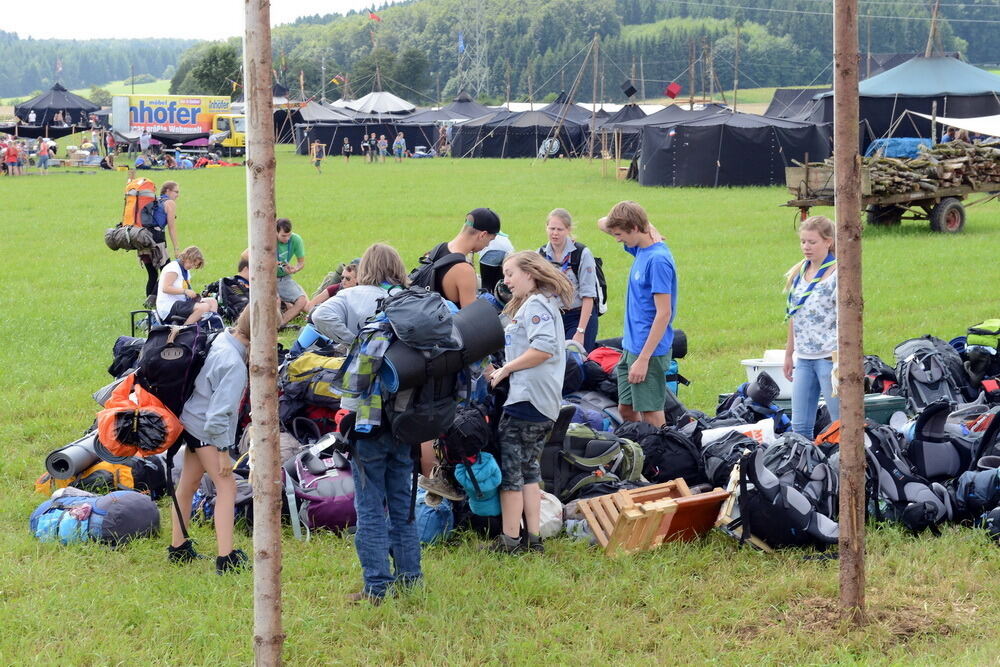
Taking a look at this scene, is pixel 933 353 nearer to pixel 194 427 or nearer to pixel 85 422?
pixel 194 427

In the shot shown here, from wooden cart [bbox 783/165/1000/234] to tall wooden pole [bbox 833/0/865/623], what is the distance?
→ 52.0ft

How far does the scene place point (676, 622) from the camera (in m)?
5.21

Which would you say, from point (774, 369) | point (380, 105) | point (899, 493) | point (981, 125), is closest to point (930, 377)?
point (774, 369)

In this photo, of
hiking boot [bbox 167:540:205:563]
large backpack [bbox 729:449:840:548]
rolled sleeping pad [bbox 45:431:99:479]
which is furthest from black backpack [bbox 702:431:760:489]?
rolled sleeping pad [bbox 45:431:99:479]

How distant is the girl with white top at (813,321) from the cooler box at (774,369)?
1294 millimetres

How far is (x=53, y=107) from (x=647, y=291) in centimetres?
6637

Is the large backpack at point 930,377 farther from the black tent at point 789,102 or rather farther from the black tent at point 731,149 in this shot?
the black tent at point 789,102

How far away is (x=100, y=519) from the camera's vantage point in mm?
6324

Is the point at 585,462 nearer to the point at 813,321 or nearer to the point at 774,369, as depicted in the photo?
the point at 813,321

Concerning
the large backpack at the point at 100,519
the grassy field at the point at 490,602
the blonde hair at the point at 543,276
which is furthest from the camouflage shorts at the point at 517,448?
the large backpack at the point at 100,519

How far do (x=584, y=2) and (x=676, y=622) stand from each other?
16899 cm

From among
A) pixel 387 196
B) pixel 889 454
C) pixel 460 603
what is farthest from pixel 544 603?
pixel 387 196

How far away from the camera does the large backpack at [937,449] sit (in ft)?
21.4

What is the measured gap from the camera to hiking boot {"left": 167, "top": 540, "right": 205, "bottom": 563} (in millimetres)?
5992
